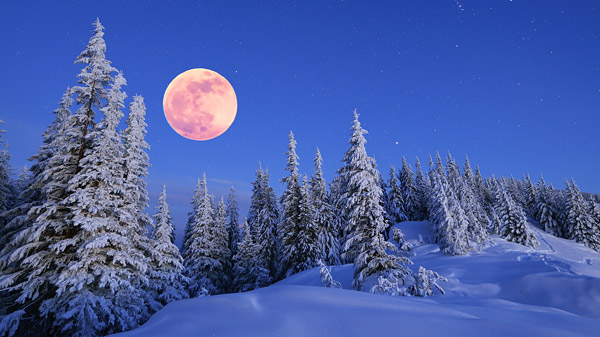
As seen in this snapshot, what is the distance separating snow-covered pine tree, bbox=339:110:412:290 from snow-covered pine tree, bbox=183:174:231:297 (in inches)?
623

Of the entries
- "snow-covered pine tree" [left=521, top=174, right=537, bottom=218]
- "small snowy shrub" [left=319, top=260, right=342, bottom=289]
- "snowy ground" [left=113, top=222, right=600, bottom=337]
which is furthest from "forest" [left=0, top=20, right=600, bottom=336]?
"snow-covered pine tree" [left=521, top=174, right=537, bottom=218]

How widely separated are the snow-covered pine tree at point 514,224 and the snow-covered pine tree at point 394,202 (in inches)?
606

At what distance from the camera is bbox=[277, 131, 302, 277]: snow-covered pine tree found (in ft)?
92.5

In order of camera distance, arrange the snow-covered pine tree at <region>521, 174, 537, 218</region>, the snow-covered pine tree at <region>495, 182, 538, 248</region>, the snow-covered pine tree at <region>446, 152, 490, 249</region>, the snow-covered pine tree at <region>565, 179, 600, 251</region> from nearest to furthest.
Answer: the snow-covered pine tree at <region>446, 152, 490, 249</region> → the snow-covered pine tree at <region>495, 182, 538, 248</region> → the snow-covered pine tree at <region>565, 179, 600, 251</region> → the snow-covered pine tree at <region>521, 174, 537, 218</region>

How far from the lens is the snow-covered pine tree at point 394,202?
5212cm

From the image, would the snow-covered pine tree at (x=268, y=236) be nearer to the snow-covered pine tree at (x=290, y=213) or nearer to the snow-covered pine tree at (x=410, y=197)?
the snow-covered pine tree at (x=290, y=213)

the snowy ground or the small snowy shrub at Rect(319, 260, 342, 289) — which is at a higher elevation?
the snowy ground

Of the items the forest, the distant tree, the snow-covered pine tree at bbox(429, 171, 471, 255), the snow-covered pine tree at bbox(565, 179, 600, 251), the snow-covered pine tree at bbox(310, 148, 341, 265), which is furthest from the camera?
the snow-covered pine tree at bbox(565, 179, 600, 251)

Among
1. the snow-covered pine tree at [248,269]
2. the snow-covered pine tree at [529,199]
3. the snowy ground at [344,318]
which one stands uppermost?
the snow-covered pine tree at [529,199]

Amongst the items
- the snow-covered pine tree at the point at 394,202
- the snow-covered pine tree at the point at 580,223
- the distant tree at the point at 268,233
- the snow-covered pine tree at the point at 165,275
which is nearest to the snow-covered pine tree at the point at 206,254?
the distant tree at the point at 268,233

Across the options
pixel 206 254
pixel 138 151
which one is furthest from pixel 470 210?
pixel 138 151

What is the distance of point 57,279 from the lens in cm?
1069

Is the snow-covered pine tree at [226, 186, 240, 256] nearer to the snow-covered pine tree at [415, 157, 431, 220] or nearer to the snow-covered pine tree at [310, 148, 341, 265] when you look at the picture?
the snow-covered pine tree at [310, 148, 341, 265]

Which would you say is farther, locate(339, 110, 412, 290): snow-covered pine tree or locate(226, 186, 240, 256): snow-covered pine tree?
locate(226, 186, 240, 256): snow-covered pine tree
